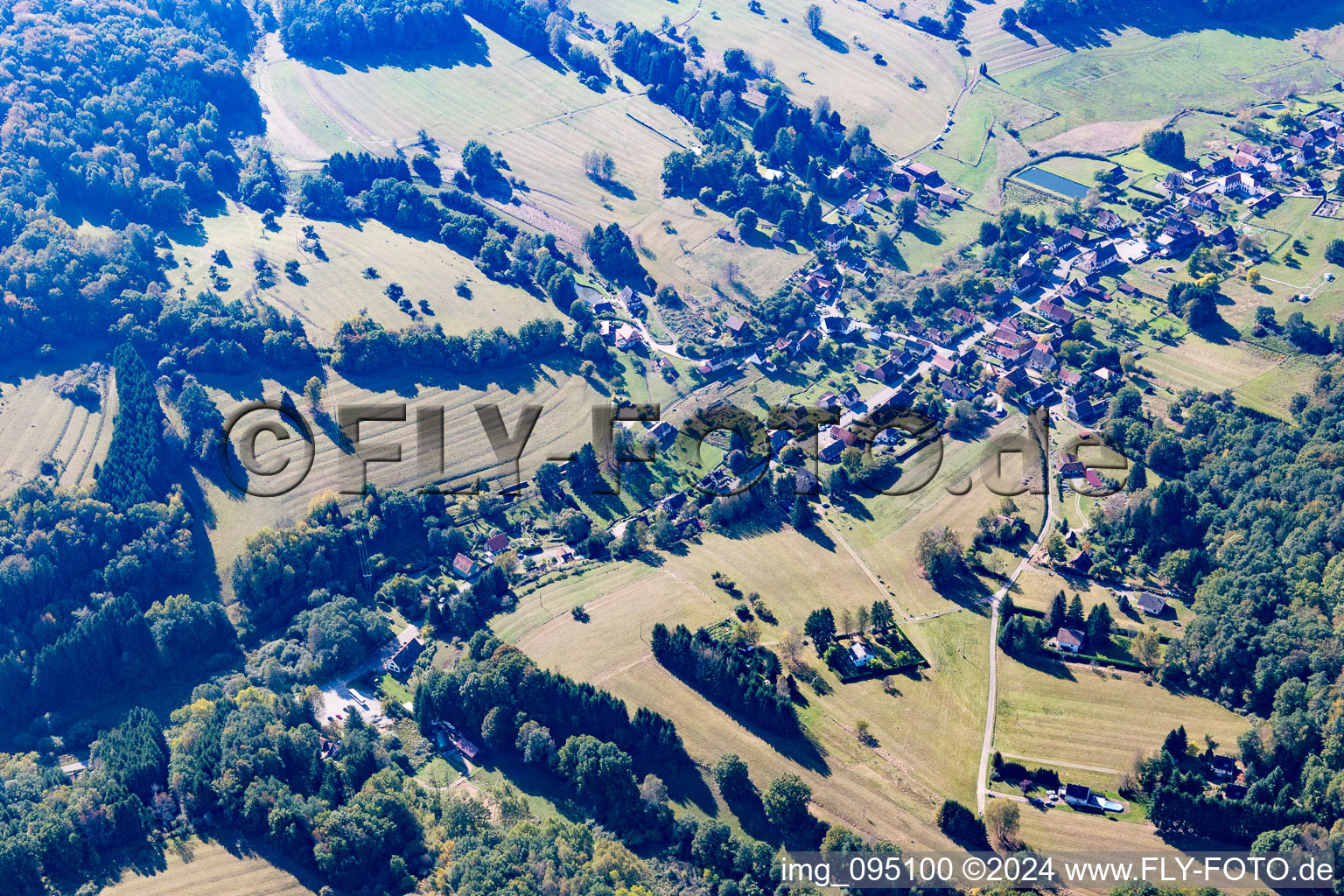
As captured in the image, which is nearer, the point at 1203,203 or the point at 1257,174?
the point at 1203,203

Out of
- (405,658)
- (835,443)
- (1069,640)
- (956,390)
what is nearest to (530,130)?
(835,443)

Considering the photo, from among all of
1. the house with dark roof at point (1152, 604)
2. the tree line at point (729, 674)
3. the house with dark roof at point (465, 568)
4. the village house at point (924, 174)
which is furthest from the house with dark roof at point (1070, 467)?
the house with dark roof at point (465, 568)

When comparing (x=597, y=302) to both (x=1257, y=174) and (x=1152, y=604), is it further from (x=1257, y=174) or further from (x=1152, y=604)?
(x=1257, y=174)

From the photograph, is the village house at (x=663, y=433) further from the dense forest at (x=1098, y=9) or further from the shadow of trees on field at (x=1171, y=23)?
the dense forest at (x=1098, y=9)

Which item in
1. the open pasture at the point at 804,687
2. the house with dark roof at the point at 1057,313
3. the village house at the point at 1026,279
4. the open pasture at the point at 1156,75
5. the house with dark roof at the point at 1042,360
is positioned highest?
the open pasture at the point at 1156,75

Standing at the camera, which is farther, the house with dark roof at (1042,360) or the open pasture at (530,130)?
the open pasture at (530,130)

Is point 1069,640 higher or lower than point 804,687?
higher

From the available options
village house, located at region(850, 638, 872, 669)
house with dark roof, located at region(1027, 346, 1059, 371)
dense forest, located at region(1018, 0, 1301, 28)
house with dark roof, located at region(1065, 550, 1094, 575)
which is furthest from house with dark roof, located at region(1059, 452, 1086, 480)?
dense forest, located at region(1018, 0, 1301, 28)

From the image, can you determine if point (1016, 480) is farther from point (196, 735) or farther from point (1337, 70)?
point (1337, 70)

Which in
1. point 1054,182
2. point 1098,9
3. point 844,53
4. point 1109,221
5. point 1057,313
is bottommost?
point 1057,313

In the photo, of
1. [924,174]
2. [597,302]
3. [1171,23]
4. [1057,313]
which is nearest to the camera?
[1057,313]
